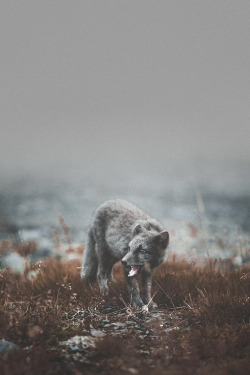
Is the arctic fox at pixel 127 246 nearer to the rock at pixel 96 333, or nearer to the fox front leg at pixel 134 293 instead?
the fox front leg at pixel 134 293

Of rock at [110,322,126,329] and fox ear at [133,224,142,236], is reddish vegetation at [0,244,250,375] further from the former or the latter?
fox ear at [133,224,142,236]

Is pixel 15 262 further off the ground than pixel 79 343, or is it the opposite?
pixel 15 262

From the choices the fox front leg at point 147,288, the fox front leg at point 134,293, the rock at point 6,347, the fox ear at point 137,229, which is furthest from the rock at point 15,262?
the rock at point 6,347

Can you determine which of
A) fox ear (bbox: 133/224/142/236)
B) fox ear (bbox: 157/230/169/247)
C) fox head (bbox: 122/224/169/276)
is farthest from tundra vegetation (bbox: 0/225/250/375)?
fox ear (bbox: 133/224/142/236)

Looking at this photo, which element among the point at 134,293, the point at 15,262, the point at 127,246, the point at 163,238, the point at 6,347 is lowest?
the point at 134,293

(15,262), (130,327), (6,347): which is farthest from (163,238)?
(15,262)

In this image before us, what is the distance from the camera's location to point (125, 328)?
5.08 metres

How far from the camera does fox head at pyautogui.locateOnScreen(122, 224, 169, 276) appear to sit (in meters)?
5.32

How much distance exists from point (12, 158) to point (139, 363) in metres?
32.8

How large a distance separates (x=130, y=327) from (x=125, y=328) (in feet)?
0.27

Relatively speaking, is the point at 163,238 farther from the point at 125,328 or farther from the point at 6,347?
the point at 6,347

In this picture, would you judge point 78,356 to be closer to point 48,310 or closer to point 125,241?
point 48,310

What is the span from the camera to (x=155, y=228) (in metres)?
5.95

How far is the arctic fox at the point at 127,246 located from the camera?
17.7ft
